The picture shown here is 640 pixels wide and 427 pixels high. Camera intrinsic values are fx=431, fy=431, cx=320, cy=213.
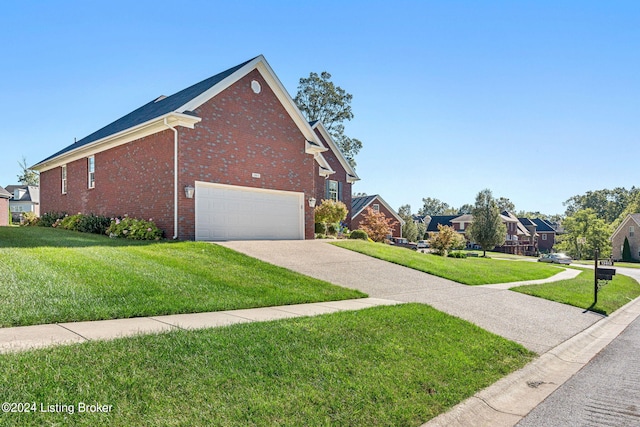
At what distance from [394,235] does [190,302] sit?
126 feet

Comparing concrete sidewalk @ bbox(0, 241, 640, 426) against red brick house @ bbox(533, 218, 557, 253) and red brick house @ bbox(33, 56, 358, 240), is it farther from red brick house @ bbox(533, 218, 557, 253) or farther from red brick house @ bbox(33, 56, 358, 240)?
red brick house @ bbox(533, 218, 557, 253)

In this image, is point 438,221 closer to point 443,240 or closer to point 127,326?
point 443,240

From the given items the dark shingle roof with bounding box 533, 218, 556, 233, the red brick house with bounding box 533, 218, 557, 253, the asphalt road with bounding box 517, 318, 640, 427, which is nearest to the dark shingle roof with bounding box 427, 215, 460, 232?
the red brick house with bounding box 533, 218, 557, 253

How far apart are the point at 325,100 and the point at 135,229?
3166 cm

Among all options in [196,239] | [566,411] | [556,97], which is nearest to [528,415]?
[566,411]

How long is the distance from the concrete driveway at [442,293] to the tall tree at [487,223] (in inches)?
1363

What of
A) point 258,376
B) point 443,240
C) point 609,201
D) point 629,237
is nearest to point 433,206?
point 609,201

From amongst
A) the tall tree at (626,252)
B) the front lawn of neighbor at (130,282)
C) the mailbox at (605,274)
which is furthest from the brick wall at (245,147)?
the tall tree at (626,252)

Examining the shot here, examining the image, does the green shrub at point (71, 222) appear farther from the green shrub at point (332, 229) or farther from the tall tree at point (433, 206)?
the tall tree at point (433, 206)

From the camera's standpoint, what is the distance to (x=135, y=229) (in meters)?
16.0

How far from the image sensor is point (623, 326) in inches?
418

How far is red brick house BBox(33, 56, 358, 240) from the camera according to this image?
1594 centimetres

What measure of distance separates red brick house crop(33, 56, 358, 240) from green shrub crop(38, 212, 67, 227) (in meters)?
2.17

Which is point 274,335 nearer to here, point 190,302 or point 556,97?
point 190,302
